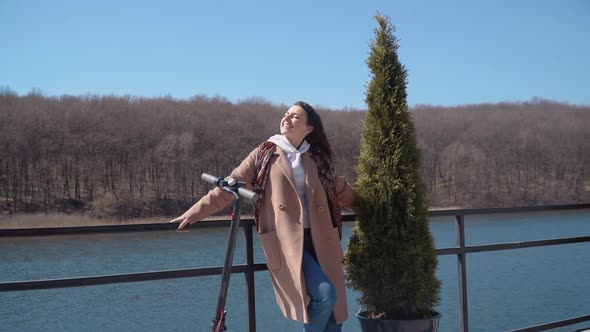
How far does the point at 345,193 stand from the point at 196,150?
33.1m

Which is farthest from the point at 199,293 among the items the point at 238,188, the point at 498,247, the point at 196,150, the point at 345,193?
the point at 196,150

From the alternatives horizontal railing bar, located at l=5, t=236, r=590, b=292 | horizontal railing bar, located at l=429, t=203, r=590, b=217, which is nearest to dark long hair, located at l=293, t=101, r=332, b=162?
horizontal railing bar, located at l=5, t=236, r=590, b=292

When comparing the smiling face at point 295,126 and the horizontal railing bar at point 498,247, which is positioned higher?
the smiling face at point 295,126

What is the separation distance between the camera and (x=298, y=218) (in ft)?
8.14

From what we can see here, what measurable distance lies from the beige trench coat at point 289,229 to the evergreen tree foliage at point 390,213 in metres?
0.32

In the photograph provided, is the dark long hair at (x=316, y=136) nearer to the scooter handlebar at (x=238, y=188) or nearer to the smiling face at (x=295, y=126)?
the smiling face at (x=295, y=126)

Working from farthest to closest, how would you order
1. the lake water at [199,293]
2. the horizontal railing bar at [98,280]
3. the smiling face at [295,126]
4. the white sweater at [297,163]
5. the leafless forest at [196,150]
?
the leafless forest at [196,150]
the lake water at [199,293]
the smiling face at [295,126]
the white sweater at [297,163]
the horizontal railing bar at [98,280]

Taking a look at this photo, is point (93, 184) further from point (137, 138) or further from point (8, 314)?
point (8, 314)

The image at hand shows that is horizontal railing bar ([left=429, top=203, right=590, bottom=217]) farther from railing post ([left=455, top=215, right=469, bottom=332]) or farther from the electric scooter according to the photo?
the electric scooter

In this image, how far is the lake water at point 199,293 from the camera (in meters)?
11.6

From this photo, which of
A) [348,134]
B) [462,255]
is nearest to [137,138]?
[348,134]

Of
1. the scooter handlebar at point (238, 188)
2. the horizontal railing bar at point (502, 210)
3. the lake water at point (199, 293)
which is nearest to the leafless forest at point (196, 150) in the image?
the lake water at point (199, 293)

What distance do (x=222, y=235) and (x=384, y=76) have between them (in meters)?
17.9

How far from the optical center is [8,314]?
40.6ft
